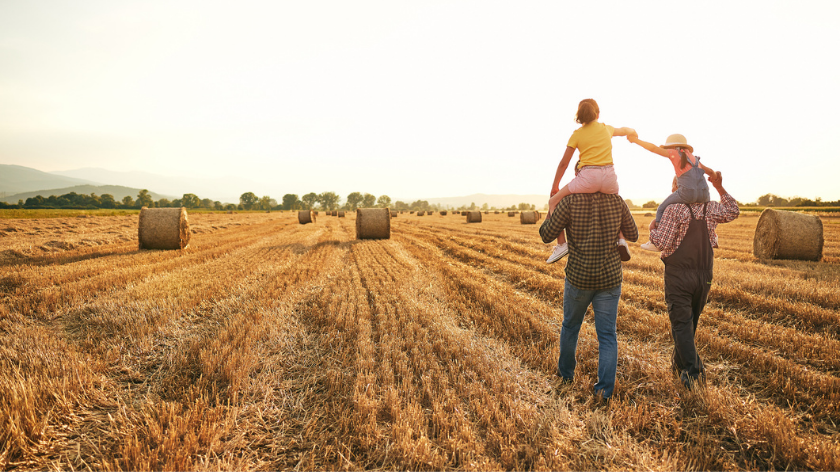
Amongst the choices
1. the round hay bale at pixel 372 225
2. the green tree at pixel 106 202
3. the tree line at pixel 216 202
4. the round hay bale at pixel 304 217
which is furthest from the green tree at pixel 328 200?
the round hay bale at pixel 372 225

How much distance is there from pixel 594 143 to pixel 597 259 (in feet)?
3.70

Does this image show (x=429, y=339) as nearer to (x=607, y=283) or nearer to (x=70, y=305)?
(x=607, y=283)

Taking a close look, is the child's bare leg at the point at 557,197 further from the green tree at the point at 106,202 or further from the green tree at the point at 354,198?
the green tree at the point at 354,198

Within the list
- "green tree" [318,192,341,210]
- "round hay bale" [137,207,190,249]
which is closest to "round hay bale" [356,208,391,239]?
"round hay bale" [137,207,190,249]

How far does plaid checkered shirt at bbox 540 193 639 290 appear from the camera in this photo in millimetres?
3393

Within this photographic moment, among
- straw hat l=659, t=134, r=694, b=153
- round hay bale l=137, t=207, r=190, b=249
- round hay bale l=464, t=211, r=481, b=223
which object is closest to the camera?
straw hat l=659, t=134, r=694, b=153

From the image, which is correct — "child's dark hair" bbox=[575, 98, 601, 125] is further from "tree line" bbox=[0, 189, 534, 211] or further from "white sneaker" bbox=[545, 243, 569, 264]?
"tree line" bbox=[0, 189, 534, 211]

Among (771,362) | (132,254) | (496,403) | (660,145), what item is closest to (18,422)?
(496,403)

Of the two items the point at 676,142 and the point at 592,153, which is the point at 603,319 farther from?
the point at 676,142

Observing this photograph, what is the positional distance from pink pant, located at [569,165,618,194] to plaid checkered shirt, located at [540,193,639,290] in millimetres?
74

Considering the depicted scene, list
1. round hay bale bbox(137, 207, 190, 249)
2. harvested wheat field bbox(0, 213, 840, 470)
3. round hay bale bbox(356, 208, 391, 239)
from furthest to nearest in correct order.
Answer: round hay bale bbox(356, 208, 391, 239)
round hay bale bbox(137, 207, 190, 249)
harvested wheat field bbox(0, 213, 840, 470)

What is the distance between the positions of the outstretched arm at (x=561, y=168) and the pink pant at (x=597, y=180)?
222 mm

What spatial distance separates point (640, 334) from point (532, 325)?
1555 mm

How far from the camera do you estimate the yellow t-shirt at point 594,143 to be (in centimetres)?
332
